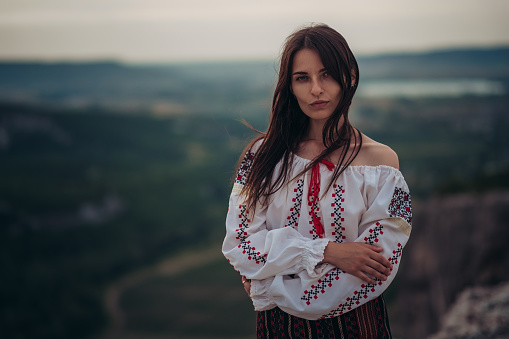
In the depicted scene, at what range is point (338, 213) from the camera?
7.70 feet

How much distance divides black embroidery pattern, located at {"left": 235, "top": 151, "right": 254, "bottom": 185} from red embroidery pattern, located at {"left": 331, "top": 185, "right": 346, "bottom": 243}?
1.41 feet

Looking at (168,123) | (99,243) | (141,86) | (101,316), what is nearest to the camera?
(101,316)

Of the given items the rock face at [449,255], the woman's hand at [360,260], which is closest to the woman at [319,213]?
the woman's hand at [360,260]

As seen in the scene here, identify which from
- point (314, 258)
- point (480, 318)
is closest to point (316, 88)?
point (314, 258)

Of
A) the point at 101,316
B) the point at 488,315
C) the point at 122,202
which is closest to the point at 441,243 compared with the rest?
the point at 488,315

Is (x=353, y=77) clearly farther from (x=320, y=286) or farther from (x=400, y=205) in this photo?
(x=320, y=286)

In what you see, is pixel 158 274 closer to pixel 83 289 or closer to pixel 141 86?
pixel 83 289

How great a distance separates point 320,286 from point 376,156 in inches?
23.7

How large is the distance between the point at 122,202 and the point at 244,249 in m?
48.0

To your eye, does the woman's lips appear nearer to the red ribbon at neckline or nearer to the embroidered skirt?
the red ribbon at neckline

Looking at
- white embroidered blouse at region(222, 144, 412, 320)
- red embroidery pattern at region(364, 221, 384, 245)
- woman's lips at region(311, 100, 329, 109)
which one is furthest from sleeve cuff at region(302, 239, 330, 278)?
woman's lips at region(311, 100, 329, 109)

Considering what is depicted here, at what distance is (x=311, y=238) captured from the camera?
2422 millimetres

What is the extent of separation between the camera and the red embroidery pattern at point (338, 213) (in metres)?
2.35

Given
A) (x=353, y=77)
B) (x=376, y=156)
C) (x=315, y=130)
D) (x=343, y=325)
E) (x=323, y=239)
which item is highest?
(x=353, y=77)
